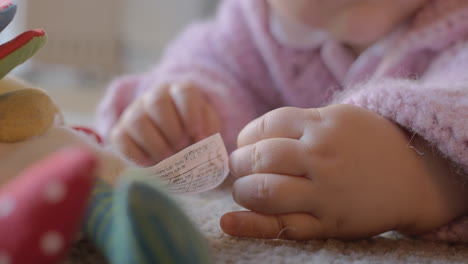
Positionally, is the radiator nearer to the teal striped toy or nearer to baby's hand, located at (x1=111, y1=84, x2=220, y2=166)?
baby's hand, located at (x1=111, y1=84, x2=220, y2=166)

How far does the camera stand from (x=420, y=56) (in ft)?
1.96

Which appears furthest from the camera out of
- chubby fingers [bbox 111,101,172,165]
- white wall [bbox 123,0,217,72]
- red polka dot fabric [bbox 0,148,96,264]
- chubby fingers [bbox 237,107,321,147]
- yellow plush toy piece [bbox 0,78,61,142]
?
white wall [bbox 123,0,217,72]

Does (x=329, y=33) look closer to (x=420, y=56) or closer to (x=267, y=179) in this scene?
(x=420, y=56)

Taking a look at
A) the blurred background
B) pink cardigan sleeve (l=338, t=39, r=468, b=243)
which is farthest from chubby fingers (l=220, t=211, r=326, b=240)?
the blurred background

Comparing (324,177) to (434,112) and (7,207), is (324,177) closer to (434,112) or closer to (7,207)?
(434,112)

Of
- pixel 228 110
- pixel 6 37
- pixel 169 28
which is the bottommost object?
pixel 169 28

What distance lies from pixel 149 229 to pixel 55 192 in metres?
0.04

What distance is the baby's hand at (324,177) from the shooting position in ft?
1.18

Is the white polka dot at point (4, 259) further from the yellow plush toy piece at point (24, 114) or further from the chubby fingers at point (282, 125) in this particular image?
the chubby fingers at point (282, 125)

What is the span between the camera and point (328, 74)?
2.38ft

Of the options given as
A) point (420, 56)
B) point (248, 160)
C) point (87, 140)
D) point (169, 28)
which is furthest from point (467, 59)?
point (169, 28)

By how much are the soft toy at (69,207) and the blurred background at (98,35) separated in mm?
1572

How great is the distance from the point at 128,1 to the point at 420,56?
181 centimetres

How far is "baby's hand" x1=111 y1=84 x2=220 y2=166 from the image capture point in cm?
56
